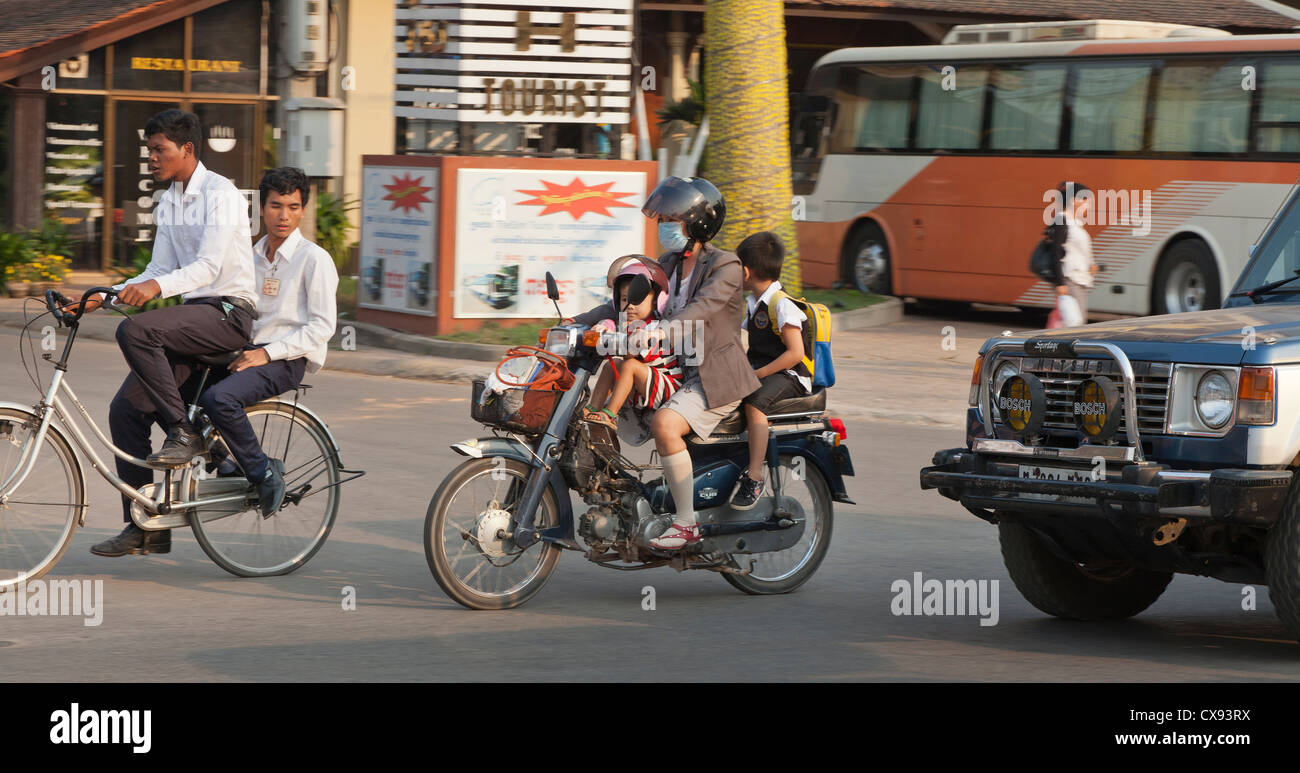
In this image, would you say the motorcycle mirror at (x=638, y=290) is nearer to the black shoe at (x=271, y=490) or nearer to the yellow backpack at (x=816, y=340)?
the yellow backpack at (x=816, y=340)

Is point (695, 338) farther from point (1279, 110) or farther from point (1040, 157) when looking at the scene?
point (1040, 157)

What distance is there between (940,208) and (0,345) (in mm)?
11250

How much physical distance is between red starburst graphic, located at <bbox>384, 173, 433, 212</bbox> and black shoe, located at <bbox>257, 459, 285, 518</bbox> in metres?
9.90

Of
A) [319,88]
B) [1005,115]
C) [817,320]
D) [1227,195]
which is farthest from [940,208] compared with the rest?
[817,320]

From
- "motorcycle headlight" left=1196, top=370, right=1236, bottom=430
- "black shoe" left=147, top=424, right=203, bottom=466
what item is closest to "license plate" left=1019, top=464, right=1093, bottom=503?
"motorcycle headlight" left=1196, top=370, right=1236, bottom=430

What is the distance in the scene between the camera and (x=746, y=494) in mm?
7441

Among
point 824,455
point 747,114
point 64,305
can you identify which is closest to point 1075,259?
point 747,114

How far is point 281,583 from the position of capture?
24.7 ft

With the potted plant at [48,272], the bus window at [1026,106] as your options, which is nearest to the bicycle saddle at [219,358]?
the potted plant at [48,272]

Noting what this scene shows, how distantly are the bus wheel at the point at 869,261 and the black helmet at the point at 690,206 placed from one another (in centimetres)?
1558

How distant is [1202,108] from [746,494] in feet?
43.7

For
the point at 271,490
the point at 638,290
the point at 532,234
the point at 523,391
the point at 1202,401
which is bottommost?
the point at 271,490

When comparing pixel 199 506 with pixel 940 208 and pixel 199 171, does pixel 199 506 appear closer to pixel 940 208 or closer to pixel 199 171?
pixel 199 171

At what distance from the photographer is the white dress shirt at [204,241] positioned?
729 centimetres
